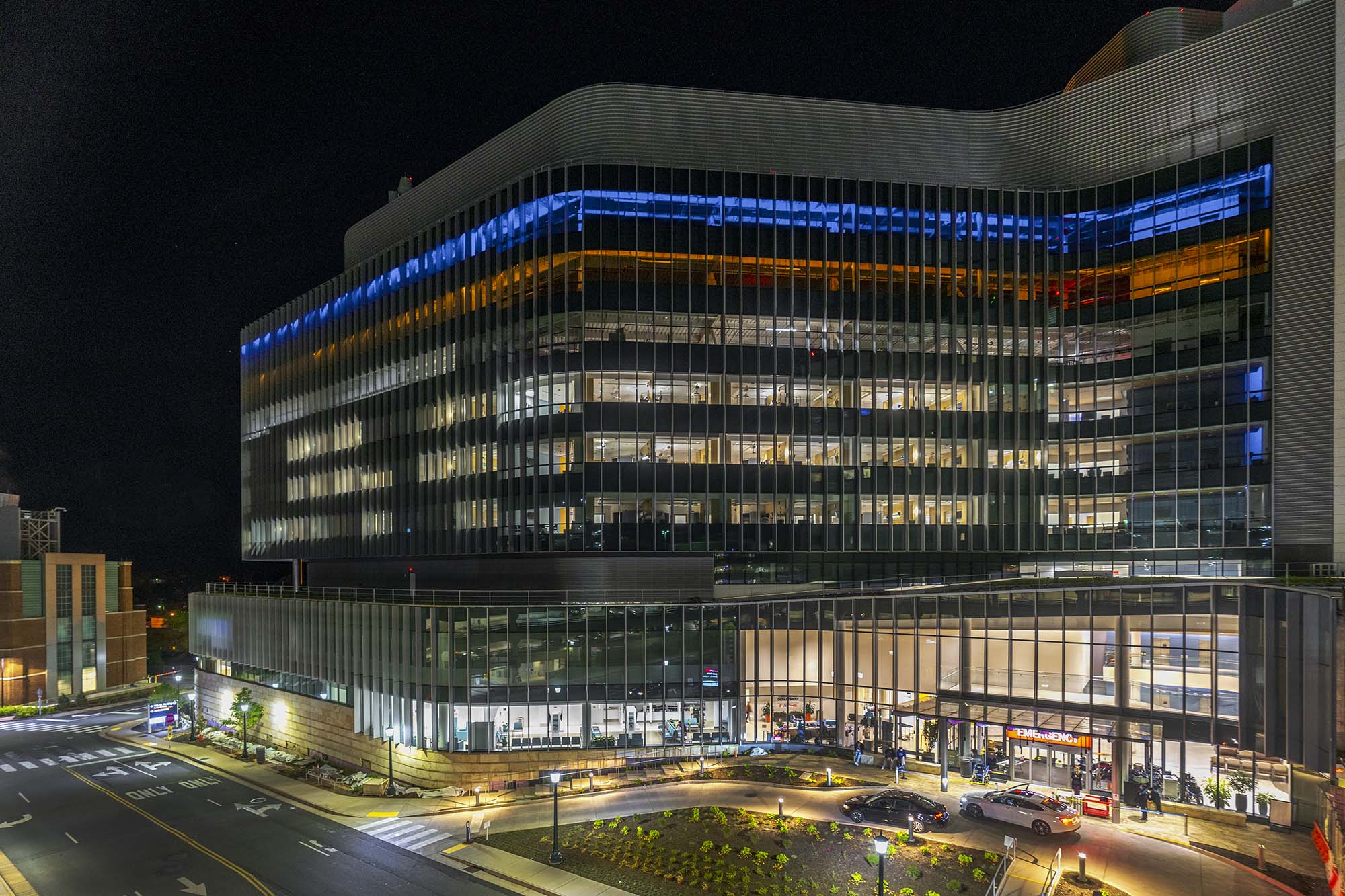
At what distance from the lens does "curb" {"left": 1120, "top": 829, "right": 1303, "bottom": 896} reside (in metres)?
28.1

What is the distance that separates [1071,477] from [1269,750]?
2690 centimetres

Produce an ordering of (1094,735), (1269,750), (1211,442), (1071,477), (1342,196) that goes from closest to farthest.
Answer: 1. (1269,750)
2. (1094,735)
3. (1342,196)
4. (1211,442)
5. (1071,477)

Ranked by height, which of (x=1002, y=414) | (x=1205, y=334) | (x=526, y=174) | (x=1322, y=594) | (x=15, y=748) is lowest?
(x=15, y=748)

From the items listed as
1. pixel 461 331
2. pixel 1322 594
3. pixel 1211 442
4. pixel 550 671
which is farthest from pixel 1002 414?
pixel 461 331

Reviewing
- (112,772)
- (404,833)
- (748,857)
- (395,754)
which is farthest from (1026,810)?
(112,772)

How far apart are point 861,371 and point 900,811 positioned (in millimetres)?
31169

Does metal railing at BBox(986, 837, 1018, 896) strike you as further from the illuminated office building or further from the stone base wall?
the illuminated office building

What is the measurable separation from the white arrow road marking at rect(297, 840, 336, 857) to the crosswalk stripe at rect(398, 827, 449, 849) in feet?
10.5

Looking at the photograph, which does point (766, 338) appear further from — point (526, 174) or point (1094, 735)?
point (1094, 735)

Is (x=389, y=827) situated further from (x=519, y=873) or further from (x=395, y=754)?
(x=519, y=873)

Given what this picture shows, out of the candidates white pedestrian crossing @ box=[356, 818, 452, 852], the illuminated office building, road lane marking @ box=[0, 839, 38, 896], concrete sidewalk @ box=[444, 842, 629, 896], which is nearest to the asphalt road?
road lane marking @ box=[0, 839, 38, 896]

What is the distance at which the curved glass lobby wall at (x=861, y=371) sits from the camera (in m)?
53.2

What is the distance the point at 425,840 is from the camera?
123ft

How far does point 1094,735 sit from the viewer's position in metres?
37.9
